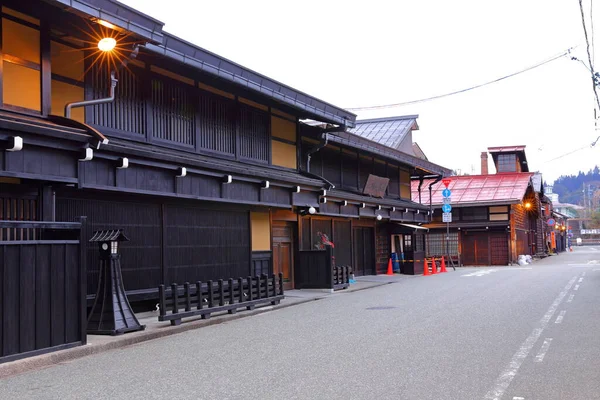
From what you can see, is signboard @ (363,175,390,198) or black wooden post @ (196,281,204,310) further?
signboard @ (363,175,390,198)

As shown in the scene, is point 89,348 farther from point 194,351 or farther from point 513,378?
point 513,378

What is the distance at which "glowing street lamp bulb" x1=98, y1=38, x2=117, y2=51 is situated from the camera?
1229cm

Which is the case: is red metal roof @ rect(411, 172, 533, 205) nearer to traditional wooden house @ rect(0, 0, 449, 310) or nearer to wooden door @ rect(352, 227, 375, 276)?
wooden door @ rect(352, 227, 375, 276)

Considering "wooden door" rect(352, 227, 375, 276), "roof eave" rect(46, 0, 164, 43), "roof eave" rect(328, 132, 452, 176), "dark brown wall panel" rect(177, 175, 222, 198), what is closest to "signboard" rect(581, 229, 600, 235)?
"roof eave" rect(328, 132, 452, 176)

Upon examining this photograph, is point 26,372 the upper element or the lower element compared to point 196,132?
lower

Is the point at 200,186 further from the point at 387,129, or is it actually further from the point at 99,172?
the point at 387,129

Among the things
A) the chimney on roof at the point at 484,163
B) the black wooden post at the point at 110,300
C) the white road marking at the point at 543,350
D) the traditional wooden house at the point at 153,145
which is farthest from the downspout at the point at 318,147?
the chimney on roof at the point at 484,163

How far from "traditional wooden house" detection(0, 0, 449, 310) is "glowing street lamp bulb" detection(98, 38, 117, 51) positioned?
0.03m

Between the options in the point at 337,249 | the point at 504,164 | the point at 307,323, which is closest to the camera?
the point at 307,323

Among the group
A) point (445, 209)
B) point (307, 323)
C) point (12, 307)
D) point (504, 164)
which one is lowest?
point (307, 323)

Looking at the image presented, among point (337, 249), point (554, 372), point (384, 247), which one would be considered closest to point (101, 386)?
point (554, 372)

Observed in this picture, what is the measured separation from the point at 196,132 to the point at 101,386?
10.5 meters

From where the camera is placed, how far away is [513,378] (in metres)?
7.58

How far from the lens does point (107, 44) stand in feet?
40.6
